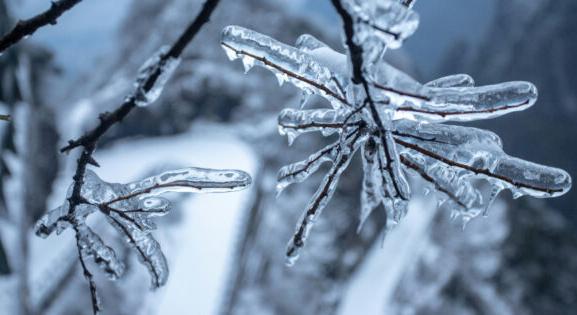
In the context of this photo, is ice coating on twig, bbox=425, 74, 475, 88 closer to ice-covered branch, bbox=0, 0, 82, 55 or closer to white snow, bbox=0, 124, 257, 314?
ice-covered branch, bbox=0, 0, 82, 55

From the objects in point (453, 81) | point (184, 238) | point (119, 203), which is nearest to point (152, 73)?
point (119, 203)

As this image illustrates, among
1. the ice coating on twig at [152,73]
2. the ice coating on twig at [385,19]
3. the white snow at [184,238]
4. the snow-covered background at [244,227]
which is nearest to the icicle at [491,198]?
the ice coating on twig at [385,19]

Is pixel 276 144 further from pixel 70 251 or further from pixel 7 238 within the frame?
pixel 7 238

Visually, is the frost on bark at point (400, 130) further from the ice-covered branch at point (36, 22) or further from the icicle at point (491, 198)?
the ice-covered branch at point (36, 22)

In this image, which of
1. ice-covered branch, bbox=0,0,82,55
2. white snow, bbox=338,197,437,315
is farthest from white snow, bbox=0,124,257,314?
ice-covered branch, bbox=0,0,82,55

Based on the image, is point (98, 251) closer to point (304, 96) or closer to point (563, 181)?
point (304, 96)

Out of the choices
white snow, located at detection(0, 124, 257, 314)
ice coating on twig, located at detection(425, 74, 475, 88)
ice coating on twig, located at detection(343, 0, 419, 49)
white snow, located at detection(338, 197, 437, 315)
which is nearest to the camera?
ice coating on twig, located at detection(343, 0, 419, 49)
